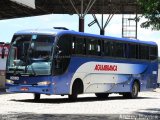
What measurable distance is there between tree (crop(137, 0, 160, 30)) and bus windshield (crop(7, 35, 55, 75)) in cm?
611

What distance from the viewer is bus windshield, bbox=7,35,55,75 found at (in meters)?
22.3

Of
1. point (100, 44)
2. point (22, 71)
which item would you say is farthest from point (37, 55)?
point (100, 44)

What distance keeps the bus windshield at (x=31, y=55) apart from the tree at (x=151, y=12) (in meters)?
6.11

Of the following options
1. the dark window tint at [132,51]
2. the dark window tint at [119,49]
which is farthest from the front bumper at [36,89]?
the dark window tint at [132,51]

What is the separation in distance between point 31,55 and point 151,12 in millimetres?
7196

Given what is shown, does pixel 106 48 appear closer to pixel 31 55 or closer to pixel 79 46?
pixel 79 46

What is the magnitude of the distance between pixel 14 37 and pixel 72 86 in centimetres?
330

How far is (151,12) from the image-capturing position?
1667cm

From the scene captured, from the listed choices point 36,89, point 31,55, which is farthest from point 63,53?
point 36,89

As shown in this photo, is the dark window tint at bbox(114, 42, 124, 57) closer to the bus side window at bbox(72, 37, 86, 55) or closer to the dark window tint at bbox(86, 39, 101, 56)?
the dark window tint at bbox(86, 39, 101, 56)

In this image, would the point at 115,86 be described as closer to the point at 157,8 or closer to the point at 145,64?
the point at 145,64

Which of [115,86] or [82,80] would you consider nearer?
[82,80]

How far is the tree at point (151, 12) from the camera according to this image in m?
16.2

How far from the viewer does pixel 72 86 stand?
23875 mm
